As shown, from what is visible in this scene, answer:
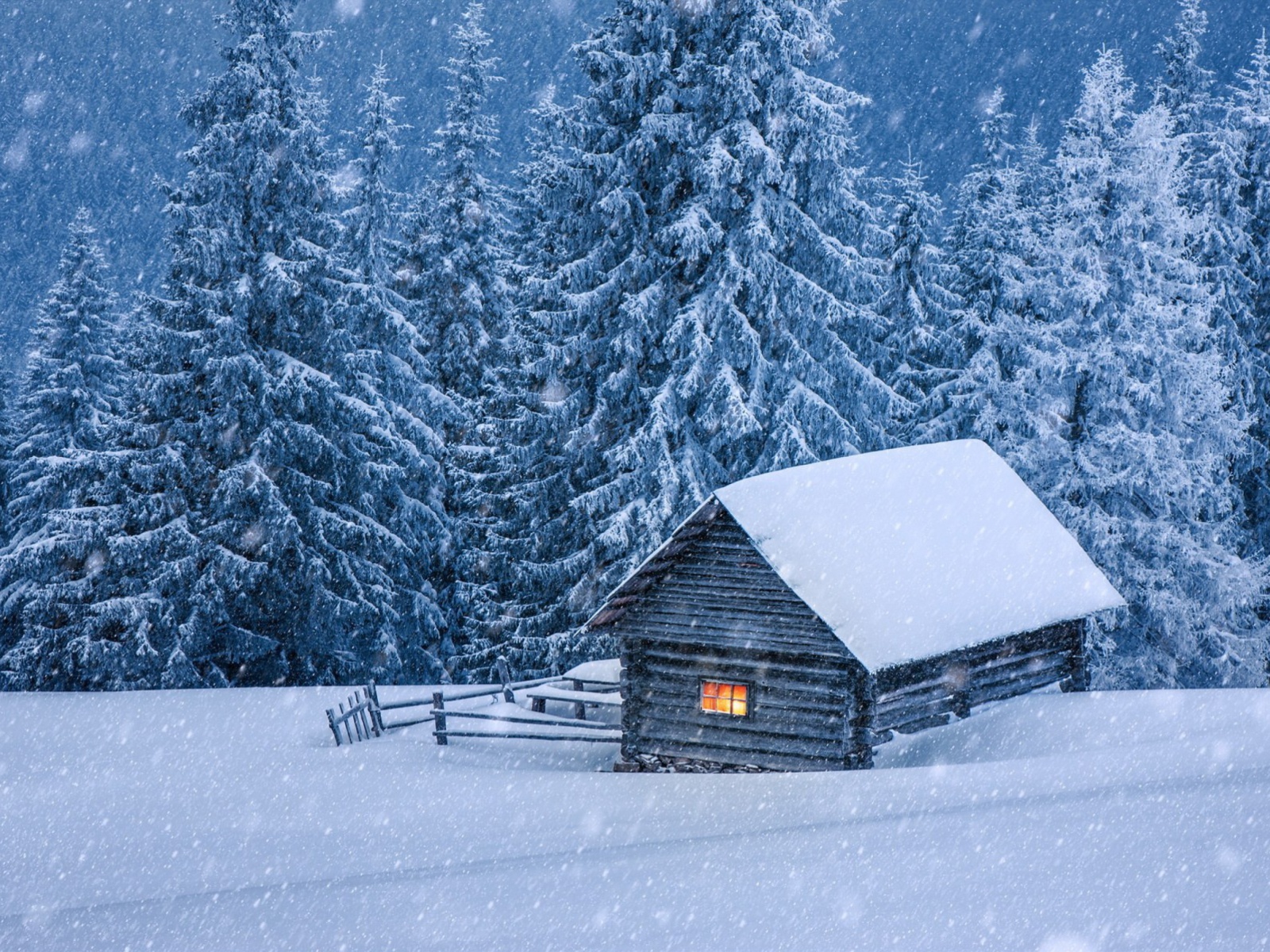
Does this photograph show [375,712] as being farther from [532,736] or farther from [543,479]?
[543,479]

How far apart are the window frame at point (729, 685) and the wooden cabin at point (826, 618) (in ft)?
0.10

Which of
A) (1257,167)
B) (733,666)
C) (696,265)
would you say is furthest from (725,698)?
(1257,167)

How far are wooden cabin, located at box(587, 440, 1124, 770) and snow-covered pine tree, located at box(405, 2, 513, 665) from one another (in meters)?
13.7

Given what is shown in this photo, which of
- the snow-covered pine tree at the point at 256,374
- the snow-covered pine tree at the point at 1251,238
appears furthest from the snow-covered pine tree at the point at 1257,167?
the snow-covered pine tree at the point at 256,374

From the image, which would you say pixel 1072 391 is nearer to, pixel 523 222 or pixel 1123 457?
pixel 1123 457

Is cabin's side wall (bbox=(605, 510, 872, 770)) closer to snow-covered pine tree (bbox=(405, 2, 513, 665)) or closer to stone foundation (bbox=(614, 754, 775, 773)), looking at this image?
stone foundation (bbox=(614, 754, 775, 773))

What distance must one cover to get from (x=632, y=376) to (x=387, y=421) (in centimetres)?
798

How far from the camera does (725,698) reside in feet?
60.2

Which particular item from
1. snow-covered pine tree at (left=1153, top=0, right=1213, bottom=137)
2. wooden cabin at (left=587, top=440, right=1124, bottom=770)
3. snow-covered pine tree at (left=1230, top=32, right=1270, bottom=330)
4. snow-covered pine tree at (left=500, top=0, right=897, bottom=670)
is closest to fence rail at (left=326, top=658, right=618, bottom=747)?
wooden cabin at (left=587, top=440, right=1124, bottom=770)

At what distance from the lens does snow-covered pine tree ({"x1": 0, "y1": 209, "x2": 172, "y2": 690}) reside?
24.8m

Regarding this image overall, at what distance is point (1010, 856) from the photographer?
9062 mm

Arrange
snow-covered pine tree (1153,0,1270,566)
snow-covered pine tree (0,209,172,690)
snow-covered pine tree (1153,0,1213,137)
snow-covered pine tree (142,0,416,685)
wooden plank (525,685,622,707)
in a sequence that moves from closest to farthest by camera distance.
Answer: wooden plank (525,685,622,707)
snow-covered pine tree (142,0,416,685)
snow-covered pine tree (0,209,172,690)
snow-covered pine tree (1153,0,1270,566)
snow-covered pine tree (1153,0,1213,137)

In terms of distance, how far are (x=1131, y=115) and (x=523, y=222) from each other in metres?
18.0

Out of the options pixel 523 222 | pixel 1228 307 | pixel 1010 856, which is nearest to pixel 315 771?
pixel 1010 856
